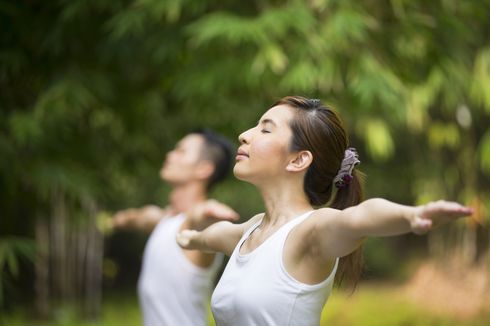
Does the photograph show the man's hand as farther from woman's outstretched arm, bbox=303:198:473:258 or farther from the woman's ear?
the woman's ear

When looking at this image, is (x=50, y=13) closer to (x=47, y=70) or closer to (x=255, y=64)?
(x=47, y=70)

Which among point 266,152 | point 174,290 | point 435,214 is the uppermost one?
point 435,214

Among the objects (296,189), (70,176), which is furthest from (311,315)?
(70,176)

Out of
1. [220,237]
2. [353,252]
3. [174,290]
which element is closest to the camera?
[353,252]

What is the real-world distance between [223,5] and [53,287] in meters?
4.72

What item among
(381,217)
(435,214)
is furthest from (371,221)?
(435,214)

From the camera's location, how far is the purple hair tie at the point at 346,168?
1.86 m

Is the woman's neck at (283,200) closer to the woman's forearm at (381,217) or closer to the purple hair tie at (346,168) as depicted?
the purple hair tie at (346,168)

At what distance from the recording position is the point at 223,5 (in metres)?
4.62

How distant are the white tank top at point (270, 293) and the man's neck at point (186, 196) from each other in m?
1.66

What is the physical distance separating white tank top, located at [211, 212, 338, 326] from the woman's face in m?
0.12

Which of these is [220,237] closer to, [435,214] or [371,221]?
[371,221]

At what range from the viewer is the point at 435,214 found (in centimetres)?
133

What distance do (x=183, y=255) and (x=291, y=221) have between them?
1.53 meters
